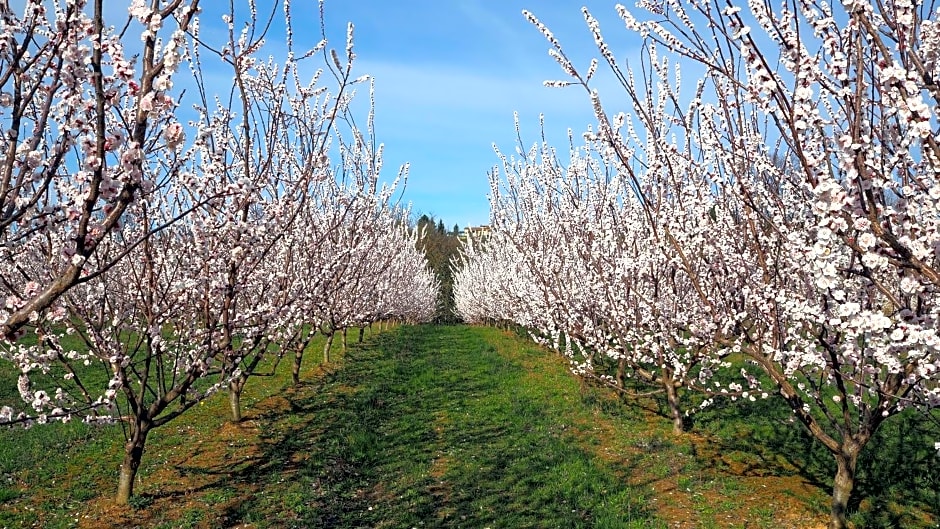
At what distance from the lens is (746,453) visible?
27.0 feet

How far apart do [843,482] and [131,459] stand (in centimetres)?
725

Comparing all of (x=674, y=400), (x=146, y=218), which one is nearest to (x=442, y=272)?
(x=674, y=400)

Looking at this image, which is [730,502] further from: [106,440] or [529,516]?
[106,440]

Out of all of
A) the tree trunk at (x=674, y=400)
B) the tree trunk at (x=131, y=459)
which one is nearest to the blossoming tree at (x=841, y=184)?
the tree trunk at (x=674, y=400)

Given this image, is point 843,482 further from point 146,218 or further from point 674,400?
point 146,218

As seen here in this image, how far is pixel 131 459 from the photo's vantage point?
641 centimetres

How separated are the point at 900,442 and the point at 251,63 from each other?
9.61m

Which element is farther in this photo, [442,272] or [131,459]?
[442,272]

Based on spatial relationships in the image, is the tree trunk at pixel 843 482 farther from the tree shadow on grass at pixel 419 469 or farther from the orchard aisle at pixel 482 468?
the tree shadow on grass at pixel 419 469

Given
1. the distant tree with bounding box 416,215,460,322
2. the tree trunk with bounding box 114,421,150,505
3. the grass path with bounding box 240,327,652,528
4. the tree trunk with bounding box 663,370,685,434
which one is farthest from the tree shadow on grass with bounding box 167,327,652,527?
the distant tree with bounding box 416,215,460,322

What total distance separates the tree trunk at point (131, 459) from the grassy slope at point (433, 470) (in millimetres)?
189

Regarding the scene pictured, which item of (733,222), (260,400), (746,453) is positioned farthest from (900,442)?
(260,400)

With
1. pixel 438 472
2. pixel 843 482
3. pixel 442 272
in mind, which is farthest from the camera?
pixel 442 272

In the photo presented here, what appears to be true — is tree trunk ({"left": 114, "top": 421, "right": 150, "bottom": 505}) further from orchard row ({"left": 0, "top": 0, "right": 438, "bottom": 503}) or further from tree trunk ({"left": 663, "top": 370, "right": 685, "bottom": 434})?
tree trunk ({"left": 663, "top": 370, "right": 685, "bottom": 434})
